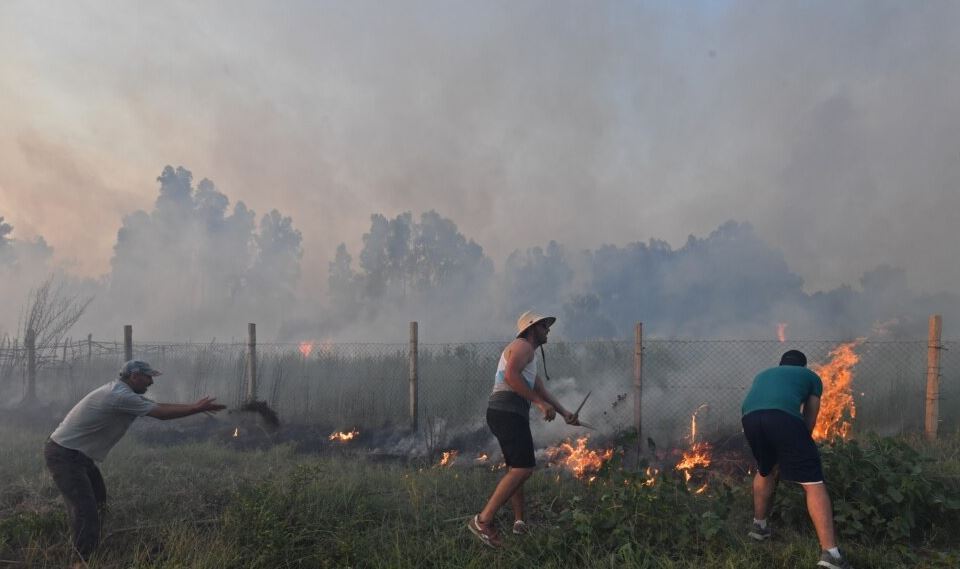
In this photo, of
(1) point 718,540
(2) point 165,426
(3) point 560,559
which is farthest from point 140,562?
(2) point 165,426

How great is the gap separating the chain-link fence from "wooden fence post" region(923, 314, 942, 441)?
0.22m

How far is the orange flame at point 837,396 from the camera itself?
802 cm

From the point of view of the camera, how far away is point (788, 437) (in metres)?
4.63

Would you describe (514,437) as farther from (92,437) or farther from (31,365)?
(31,365)

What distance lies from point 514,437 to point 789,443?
2.18 meters

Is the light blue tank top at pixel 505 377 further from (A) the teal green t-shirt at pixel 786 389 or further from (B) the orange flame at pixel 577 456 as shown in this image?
(B) the orange flame at pixel 577 456

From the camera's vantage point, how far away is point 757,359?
1055 cm

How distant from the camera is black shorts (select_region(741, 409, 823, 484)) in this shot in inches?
181

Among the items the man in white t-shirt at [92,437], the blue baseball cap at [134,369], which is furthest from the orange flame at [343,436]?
the blue baseball cap at [134,369]

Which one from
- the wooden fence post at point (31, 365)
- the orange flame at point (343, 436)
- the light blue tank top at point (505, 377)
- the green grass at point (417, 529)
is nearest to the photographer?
the green grass at point (417, 529)

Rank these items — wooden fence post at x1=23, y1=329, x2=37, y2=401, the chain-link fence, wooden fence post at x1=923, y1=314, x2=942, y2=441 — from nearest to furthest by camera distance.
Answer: wooden fence post at x1=923, y1=314, x2=942, y2=441 < the chain-link fence < wooden fence post at x1=23, y1=329, x2=37, y2=401

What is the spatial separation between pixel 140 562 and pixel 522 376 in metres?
3.26

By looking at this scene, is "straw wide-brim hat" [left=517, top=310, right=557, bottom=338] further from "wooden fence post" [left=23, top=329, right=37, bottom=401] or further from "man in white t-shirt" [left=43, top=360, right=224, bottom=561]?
"wooden fence post" [left=23, top=329, right=37, bottom=401]

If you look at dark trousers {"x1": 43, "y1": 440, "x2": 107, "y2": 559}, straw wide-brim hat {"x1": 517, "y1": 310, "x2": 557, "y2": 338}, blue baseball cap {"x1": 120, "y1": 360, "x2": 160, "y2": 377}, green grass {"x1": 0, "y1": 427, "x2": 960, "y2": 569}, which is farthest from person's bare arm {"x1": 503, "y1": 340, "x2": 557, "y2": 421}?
dark trousers {"x1": 43, "y1": 440, "x2": 107, "y2": 559}
